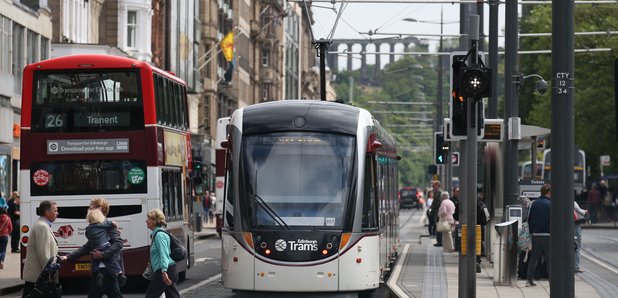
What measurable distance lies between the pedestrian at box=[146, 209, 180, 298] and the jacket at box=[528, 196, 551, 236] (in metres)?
10.9

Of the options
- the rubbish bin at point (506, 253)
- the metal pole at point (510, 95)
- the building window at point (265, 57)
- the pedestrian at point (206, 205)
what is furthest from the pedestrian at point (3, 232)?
the building window at point (265, 57)

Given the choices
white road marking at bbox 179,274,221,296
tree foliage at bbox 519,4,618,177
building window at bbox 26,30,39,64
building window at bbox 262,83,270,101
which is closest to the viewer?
white road marking at bbox 179,274,221,296

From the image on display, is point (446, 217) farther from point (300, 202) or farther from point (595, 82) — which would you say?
point (595, 82)

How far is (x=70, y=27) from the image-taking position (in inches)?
2469

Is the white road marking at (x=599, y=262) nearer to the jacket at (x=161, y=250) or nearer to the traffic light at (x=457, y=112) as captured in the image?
the traffic light at (x=457, y=112)

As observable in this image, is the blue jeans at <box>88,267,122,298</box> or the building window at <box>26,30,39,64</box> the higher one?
the building window at <box>26,30,39,64</box>

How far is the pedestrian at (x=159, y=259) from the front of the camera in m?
18.4

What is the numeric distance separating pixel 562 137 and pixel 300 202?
345 inches

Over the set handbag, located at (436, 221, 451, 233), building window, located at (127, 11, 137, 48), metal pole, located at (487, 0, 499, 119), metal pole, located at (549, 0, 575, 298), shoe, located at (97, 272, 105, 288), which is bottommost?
handbag, located at (436, 221, 451, 233)

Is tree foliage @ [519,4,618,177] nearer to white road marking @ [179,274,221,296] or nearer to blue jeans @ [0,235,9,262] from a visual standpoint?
blue jeans @ [0,235,9,262]

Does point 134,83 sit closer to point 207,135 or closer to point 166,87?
point 166,87

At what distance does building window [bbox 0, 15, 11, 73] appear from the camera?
5072 cm

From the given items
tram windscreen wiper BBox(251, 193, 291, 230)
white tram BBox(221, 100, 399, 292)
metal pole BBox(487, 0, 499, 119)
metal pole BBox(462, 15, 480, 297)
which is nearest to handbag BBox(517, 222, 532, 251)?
metal pole BBox(487, 0, 499, 119)

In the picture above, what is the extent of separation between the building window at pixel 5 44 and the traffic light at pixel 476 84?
33.2 metres
